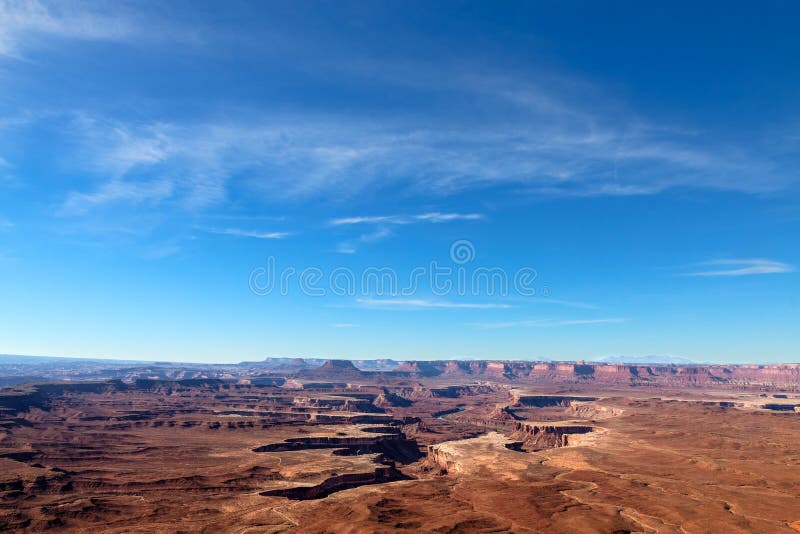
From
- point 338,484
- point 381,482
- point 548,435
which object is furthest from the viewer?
point 548,435

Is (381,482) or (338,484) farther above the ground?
(338,484)

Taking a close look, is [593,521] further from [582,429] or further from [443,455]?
[582,429]

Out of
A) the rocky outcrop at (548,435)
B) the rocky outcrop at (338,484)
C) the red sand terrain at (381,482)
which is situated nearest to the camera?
the red sand terrain at (381,482)

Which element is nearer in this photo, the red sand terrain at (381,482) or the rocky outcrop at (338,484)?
the red sand terrain at (381,482)

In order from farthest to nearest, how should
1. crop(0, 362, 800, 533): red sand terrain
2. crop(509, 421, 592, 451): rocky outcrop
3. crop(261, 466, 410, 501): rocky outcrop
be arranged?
crop(509, 421, 592, 451): rocky outcrop
crop(261, 466, 410, 501): rocky outcrop
crop(0, 362, 800, 533): red sand terrain

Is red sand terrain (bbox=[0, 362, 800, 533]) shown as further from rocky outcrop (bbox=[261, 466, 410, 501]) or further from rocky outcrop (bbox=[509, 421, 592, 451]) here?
rocky outcrop (bbox=[509, 421, 592, 451])

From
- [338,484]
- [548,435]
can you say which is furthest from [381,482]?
[548,435]

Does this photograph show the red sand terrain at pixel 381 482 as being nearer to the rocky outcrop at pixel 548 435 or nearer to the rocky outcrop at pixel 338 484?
the rocky outcrop at pixel 338 484

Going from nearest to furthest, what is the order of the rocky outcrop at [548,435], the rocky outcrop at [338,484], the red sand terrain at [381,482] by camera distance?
the red sand terrain at [381,482]
the rocky outcrop at [338,484]
the rocky outcrop at [548,435]

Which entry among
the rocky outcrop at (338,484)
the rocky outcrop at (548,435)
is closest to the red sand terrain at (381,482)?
the rocky outcrop at (338,484)

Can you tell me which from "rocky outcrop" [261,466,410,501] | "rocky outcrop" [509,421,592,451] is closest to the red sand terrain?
"rocky outcrop" [261,466,410,501]

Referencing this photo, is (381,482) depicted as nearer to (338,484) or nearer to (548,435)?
(338,484)
